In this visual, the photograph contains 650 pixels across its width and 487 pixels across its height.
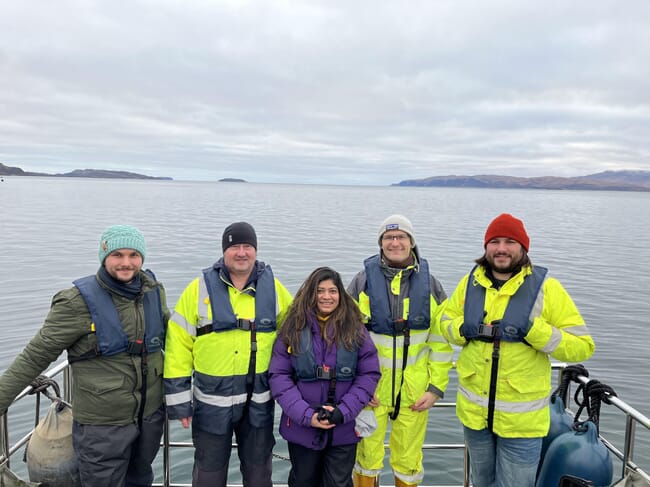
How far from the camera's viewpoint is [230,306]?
10.4ft

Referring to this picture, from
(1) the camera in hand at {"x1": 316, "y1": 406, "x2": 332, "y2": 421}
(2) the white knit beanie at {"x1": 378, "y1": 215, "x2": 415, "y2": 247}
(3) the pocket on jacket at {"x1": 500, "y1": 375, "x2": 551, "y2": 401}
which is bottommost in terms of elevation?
(1) the camera in hand at {"x1": 316, "y1": 406, "x2": 332, "y2": 421}

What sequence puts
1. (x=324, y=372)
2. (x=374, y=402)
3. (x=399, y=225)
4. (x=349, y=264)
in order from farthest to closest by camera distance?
(x=349, y=264) → (x=399, y=225) → (x=374, y=402) → (x=324, y=372)

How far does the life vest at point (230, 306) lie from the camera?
3.13 m

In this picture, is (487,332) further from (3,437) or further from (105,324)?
(3,437)

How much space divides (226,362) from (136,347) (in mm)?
556

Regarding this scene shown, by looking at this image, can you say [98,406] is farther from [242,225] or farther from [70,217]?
[70,217]

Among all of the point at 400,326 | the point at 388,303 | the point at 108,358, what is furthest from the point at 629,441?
the point at 108,358

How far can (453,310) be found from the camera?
3326 millimetres

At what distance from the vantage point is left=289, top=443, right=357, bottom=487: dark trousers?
3158 mm

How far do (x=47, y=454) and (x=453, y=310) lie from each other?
2803mm

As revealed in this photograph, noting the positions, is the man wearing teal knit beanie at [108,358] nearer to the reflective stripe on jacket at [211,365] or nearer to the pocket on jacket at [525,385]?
the reflective stripe on jacket at [211,365]

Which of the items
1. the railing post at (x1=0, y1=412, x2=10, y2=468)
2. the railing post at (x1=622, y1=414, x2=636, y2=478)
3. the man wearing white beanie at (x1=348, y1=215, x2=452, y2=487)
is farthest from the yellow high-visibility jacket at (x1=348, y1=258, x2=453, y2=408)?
the railing post at (x1=0, y1=412, x2=10, y2=468)

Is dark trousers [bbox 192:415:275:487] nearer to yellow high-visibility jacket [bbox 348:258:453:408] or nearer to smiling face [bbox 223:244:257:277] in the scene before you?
yellow high-visibility jacket [bbox 348:258:453:408]

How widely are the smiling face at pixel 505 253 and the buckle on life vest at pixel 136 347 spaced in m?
2.27
